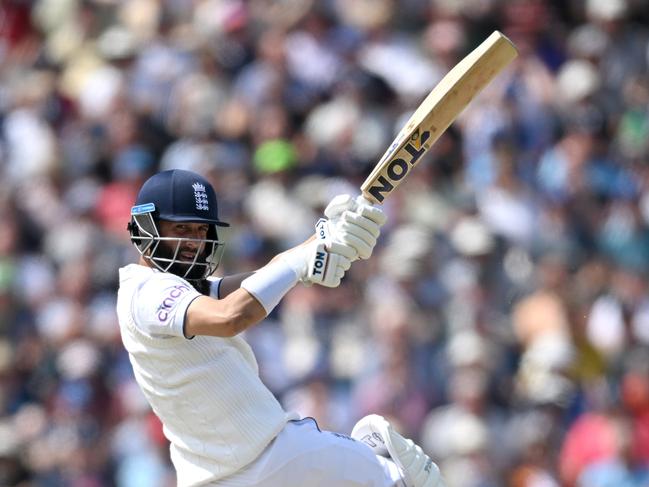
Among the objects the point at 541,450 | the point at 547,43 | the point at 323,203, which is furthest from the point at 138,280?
the point at 547,43

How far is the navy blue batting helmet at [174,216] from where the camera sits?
5.16m

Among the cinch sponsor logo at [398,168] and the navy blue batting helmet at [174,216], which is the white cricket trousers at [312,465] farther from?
the cinch sponsor logo at [398,168]

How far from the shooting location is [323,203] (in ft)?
29.8

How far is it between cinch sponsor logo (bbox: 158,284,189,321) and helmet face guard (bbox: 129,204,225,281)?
26 cm

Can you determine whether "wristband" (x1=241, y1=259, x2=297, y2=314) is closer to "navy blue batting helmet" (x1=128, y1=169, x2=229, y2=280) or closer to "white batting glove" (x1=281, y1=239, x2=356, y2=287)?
"white batting glove" (x1=281, y1=239, x2=356, y2=287)

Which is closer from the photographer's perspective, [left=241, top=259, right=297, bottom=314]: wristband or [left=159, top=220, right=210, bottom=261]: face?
[left=241, top=259, right=297, bottom=314]: wristband

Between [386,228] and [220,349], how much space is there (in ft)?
12.9

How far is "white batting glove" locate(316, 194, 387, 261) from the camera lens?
486 centimetres

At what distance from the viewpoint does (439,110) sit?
5.23 metres

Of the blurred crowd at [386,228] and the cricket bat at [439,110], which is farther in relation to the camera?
the blurred crowd at [386,228]

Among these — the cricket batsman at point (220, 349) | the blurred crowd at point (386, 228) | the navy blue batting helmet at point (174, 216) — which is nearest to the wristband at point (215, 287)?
the cricket batsman at point (220, 349)

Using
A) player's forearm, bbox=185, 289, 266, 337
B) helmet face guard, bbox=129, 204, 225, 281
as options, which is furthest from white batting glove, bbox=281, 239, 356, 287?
helmet face guard, bbox=129, 204, 225, 281

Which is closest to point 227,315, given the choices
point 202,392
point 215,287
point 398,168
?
point 202,392

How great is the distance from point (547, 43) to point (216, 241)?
4.60 metres
